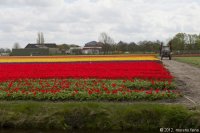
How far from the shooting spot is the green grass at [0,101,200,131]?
1015cm

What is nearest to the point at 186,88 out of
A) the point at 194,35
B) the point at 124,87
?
the point at 124,87

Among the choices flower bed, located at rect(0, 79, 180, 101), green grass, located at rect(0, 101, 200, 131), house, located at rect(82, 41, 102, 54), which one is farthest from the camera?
house, located at rect(82, 41, 102, 54)

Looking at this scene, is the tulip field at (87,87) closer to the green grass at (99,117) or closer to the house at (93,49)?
the green grass at (99,117)

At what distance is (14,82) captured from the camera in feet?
60.3

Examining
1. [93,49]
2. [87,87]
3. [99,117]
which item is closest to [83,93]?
[87,87]

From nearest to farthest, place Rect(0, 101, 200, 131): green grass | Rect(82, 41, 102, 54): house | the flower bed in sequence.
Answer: Rect(0, 101, 200, 131): green grass, the flower bed, Rect(82, 41, 102, 54): house

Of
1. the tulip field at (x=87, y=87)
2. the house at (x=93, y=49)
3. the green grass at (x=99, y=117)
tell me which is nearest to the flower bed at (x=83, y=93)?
the tulip field at (x=87, y=87)

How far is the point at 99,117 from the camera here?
34.2 feet

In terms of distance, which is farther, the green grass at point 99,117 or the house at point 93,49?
the house at point 93,49

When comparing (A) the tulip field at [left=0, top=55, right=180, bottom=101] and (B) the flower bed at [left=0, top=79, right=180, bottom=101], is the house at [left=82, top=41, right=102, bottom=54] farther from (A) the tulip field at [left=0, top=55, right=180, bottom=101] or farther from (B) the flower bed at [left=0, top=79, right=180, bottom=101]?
(B) the flower bed at [left=0, top=79, right=180, bottom=101]

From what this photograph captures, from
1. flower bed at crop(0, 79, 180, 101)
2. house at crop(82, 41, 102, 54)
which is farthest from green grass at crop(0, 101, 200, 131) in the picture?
house at crop(82, 41, 102, 54)

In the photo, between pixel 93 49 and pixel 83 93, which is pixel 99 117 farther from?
pixel 93 49

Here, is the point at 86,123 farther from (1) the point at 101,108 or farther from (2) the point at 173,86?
(2) the point at 173,86

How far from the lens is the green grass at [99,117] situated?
1015cm
